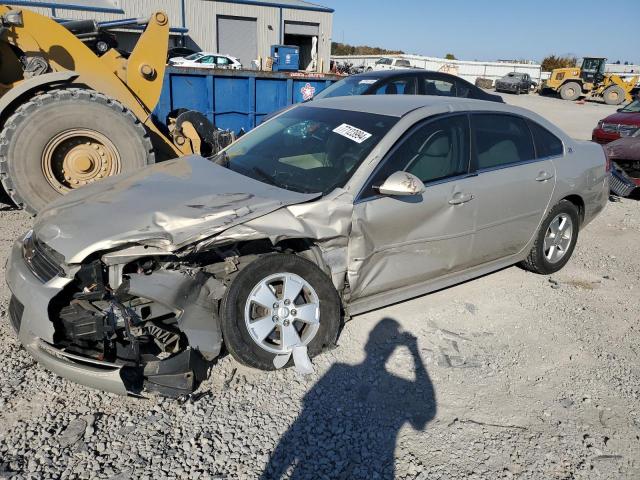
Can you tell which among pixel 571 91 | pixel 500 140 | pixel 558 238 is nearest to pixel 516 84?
pixel 571 91

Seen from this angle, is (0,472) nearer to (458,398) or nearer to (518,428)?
(458,398)

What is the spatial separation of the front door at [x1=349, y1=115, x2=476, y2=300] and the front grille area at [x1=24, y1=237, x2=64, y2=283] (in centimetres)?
177

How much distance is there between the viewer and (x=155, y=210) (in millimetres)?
3000

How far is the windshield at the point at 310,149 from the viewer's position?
11.5ft

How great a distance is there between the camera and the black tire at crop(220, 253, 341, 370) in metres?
3.00

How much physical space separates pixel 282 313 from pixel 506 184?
7.28ft

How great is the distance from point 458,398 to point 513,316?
1.36 meters

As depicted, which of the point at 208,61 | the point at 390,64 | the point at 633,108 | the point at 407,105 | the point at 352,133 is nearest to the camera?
the point at 352,133

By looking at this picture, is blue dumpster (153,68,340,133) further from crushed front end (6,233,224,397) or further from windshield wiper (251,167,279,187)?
crushed front end (6,233,224,397)

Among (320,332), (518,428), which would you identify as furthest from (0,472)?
(518,428)

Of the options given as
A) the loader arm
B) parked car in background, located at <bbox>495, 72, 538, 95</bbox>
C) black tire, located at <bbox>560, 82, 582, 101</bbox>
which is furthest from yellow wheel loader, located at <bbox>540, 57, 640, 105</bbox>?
the loader arm

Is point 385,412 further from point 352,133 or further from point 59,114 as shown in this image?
point 59,114

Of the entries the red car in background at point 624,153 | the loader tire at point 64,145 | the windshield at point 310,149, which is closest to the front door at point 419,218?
the windshield at point 310,149

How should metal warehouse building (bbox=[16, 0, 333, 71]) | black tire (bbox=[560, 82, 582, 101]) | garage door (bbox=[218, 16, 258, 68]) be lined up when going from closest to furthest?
metal warehouse building (bbox=[16, 0, 333, 71]) → black tire (bbox=[560, 82, 582, 101]) → garage door (bbox=[218, 16, 258, 68])
